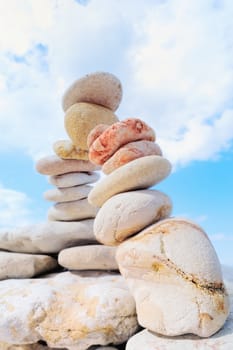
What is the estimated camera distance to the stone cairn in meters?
1.89

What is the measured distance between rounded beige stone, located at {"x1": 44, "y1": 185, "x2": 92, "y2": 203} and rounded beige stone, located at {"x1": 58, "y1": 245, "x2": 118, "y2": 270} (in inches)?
29.3

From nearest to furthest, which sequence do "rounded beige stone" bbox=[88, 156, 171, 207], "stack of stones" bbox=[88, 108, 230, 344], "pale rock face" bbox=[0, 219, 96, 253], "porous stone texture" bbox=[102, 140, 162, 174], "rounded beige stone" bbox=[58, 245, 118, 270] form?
"stack of stones" bbox=[88, 108, 230, 344], "rounded beige stone" bbox=[88, 156, 171, 207], "porous stone texture" bbox=[102, 140, 162, 174], "rounded beige stone" bbox=[58, 245, 118, 270], "pale rock face" bbox=[0, 219, 96, 253]

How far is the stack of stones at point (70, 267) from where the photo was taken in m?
2.25

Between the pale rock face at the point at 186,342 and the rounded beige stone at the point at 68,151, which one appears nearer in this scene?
the pale rock face at the point at 186,342

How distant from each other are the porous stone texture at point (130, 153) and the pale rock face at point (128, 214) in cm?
30

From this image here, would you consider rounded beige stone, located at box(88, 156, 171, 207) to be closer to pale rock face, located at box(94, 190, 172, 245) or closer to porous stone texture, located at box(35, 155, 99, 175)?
pale rock face, located at box(94, 190, 172, 245)

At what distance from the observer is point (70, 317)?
2311 mm

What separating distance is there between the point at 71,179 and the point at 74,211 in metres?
0.38

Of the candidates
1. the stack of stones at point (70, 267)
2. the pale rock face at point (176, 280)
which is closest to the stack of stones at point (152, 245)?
the pale rock face at point (176, 280)

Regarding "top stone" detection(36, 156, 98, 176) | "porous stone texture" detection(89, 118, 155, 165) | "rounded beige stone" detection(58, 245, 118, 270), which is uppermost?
"top stone" detection(36, 156, 98, 176)

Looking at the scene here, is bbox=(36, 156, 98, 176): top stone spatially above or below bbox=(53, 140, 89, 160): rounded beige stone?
below

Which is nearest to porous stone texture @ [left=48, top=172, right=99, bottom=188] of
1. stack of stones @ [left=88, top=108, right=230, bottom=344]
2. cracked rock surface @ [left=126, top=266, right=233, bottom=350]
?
stack of stones @ [left=88, top=108, right=230, bottom=344]

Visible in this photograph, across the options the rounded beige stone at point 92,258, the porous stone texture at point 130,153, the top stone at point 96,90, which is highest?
the top stone at point 96,90

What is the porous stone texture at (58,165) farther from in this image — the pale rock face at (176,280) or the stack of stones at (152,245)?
the pale rock face at (176,280)
